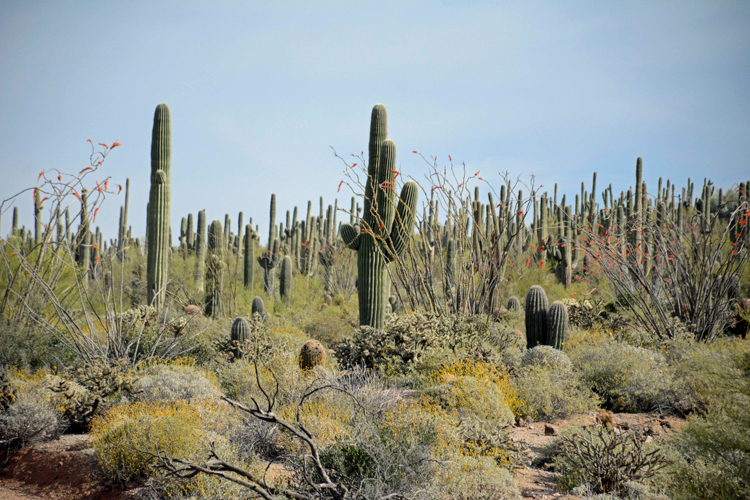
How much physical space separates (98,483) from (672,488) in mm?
5075

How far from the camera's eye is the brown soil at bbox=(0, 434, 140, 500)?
199 inches

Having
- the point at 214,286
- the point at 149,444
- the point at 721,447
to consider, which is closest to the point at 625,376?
the point at 721,447

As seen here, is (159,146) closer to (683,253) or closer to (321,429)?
(321,429)

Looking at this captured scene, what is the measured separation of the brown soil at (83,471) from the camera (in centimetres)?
490

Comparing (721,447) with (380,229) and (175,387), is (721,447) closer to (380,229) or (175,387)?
(175,387)

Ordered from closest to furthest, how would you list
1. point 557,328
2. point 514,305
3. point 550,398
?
1. point 550,398
2. point 557,328
3. point 514,305

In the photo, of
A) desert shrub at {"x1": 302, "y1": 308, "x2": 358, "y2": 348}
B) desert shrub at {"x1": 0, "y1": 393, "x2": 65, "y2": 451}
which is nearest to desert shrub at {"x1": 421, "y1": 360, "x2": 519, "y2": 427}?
desert shrub at {"x1": 0, "y1": 393, "x2": 65, "y2": 451}

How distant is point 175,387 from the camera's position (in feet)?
21.3

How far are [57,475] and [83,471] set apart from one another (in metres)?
0.34

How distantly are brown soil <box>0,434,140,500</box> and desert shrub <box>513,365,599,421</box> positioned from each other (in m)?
4.66

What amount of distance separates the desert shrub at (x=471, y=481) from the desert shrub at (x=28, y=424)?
14.8 ft

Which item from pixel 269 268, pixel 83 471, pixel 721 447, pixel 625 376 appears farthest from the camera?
pixel 269 268

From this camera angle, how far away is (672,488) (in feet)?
12.9

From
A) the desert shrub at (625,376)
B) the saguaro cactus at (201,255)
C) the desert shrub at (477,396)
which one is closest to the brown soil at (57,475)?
the desert shrub at (477,396)
